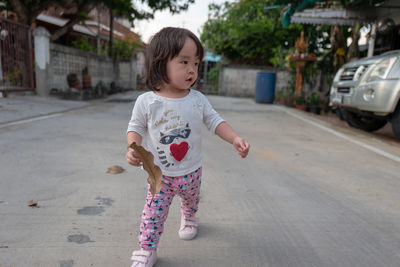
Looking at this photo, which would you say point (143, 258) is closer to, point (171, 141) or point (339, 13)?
point (171, 141)

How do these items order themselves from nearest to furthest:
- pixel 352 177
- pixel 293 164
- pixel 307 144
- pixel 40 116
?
pixel 352 177
pixel 293 164
pixel 307 144
pixel 40 116

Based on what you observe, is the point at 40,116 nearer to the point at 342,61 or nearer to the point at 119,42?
the point at 342,61

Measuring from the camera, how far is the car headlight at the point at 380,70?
4309 millimetres

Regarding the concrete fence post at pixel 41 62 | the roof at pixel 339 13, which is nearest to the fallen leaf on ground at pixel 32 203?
the concrete fence post at pixel 41 62

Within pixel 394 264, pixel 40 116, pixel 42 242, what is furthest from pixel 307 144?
pixel 40 116

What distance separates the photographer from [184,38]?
1.39 meters

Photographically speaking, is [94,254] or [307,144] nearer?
[94,254]

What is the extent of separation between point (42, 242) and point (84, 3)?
9.82m

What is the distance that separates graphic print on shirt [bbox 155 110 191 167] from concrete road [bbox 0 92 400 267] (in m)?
0.49

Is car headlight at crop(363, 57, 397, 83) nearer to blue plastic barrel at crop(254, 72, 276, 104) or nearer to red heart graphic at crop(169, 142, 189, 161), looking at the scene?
red heart graphic at crop(169, 142, 189, 161)

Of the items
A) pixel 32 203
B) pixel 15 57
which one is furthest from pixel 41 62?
pixel 32 203

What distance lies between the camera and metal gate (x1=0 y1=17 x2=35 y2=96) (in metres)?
6.83

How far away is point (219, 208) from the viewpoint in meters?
2.05

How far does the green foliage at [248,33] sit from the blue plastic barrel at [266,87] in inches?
88.4
